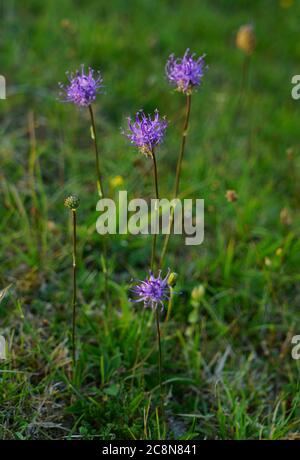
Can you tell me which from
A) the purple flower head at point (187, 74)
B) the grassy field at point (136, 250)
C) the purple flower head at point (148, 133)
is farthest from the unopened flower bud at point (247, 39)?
the purple flower head at point (148, 133)

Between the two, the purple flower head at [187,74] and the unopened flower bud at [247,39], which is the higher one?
the unopened flower bud at [247,39]

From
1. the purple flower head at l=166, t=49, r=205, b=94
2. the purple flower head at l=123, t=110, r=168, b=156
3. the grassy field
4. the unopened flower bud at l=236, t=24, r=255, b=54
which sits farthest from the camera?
the unopened flower bud at l=236, t=24, r=255, b=54

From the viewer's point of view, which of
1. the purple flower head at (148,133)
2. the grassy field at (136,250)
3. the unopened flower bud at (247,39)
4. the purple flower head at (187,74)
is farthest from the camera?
the unopened flower bud at (247,39)

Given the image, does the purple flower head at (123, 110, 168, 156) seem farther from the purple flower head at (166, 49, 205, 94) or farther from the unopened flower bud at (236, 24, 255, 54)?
the unopened flower bud at (236, 24, 255, 54)

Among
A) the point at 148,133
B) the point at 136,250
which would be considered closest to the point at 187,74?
the point at 148,133

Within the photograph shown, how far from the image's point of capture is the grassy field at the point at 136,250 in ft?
7.40

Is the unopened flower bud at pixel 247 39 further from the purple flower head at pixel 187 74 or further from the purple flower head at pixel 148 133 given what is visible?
the purple flower head at pixel 148 133

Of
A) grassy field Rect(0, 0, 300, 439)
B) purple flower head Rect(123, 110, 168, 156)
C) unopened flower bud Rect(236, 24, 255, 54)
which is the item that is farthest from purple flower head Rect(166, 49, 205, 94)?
unopened flower bud Rect(236, 24, 255, 54)

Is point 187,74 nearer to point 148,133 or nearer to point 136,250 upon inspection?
point 148,133

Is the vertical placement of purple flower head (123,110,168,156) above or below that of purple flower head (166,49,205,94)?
below

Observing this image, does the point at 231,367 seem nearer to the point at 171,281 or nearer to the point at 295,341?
the point at 295,341

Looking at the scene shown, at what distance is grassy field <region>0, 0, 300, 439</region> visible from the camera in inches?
88.8

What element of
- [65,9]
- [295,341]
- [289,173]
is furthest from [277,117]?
[295,341]

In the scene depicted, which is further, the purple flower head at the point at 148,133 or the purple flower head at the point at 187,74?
the purple flower head at the point at 187,74
